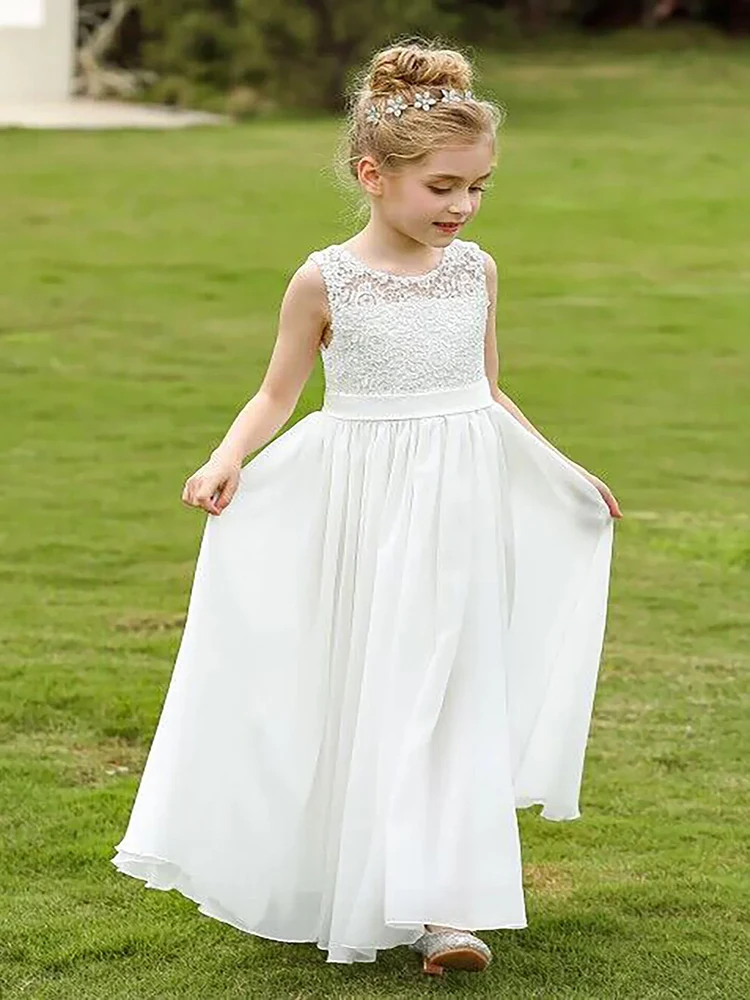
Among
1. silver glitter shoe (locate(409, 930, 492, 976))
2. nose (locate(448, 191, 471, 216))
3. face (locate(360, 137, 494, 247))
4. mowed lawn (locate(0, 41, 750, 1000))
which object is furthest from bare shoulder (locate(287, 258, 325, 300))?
silver glitter shoe (locate(409, 930, 492, 976))

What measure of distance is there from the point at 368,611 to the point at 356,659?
0.28ft

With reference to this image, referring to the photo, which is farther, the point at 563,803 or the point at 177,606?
the point at 177,606

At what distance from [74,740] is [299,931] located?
1.46 metres

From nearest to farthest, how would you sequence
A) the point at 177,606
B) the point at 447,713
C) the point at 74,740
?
the point at 447,713
the point at 74,740
the point at 177,606

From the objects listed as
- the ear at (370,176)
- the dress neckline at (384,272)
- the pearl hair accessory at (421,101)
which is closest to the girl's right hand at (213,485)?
the dress neckline at (384,272)

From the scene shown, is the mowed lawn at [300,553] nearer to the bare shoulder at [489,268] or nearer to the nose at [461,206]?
the bare shoulder at [489,268]

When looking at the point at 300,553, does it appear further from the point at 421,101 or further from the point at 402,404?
the point at 421,101

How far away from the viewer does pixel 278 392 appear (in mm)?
3875

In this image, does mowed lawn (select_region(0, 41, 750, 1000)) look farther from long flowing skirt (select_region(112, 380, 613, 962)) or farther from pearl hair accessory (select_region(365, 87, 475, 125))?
pearl hair accessory (select_region(365, 87, 475, 125))

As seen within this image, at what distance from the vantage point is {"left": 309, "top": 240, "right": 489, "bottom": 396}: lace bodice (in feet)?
12.5

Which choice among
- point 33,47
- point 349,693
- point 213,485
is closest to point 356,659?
point 349,693

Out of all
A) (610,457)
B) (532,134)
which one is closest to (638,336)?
(610,457)

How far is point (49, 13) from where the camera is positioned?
21.5 metres

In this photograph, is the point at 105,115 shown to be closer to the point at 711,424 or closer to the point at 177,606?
the point at 711,424
